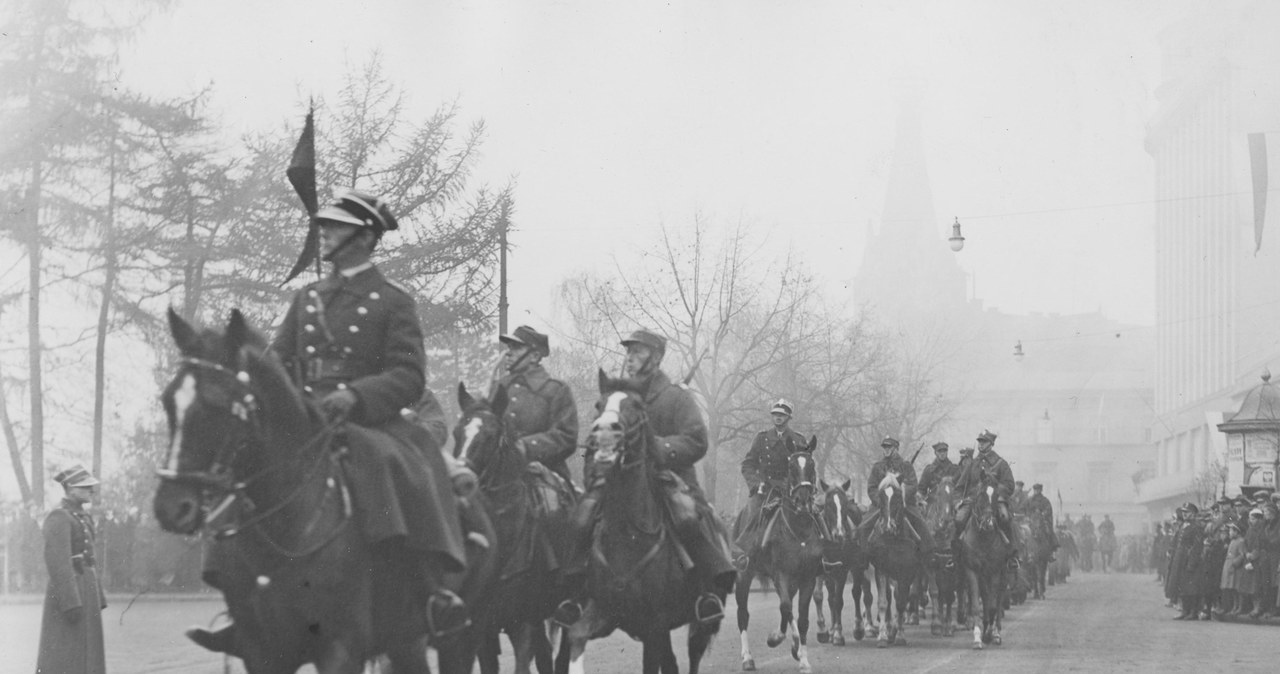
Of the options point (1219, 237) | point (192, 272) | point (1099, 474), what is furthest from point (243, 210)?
point (1099, 474)

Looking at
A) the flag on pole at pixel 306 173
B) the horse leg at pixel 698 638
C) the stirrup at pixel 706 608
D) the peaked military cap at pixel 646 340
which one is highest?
the flag on pole at pixel 306 173

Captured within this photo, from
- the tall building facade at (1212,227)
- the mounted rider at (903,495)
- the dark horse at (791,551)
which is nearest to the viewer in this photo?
the dark horse at (791,551)

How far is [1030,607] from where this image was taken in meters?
35.3

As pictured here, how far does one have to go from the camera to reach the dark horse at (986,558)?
880 inches

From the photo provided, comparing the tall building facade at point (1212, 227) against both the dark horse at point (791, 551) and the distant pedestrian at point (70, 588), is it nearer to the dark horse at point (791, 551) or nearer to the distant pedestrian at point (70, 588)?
the dark horse at point (791, 551)

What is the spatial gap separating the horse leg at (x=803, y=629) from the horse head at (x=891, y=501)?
3.64 metres

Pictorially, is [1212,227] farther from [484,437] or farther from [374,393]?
[374,393]

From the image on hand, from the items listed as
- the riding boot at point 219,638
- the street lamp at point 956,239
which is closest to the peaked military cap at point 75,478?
A: the riding boot at point 219,638

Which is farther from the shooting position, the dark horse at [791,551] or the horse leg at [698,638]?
the dark horse at [791,551]

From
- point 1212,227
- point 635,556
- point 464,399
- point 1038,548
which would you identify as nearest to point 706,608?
point 635,556

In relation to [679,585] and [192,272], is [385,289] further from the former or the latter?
[192,272]

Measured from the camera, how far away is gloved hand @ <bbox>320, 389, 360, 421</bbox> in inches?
310

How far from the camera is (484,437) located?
11.4 metres

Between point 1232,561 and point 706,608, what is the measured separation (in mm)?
24502
